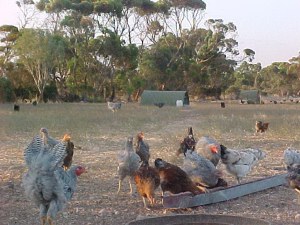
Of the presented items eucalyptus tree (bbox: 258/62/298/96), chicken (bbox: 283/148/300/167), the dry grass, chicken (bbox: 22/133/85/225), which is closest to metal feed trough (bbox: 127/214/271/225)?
chicken (bbox: 22/133/85/225)

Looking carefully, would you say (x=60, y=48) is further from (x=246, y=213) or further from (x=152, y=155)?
(x=246, y=213)

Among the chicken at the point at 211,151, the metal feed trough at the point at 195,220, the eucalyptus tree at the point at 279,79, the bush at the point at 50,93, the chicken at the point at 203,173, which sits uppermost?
the eucalyptus tree at the point at 279,79

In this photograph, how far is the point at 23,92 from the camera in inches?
2069

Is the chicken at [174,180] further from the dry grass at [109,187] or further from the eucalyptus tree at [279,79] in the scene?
the eucalyptus tree at [279,79]

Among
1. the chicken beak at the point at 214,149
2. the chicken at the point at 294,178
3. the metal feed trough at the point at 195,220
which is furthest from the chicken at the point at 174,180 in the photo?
the metal feed trough at the point at 195,220

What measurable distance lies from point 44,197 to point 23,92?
48851 mm

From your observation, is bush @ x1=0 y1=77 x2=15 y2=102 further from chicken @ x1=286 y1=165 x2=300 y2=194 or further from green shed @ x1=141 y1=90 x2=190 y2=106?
chicken @ x1=286 y1=165 x2=300 y2=194

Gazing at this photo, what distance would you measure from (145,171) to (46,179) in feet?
6.26

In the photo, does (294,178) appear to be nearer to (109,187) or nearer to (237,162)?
(237,162)

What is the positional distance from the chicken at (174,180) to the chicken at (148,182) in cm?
10

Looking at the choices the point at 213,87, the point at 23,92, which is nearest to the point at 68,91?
the point at 23,92

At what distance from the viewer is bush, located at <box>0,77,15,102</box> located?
47.2 meters

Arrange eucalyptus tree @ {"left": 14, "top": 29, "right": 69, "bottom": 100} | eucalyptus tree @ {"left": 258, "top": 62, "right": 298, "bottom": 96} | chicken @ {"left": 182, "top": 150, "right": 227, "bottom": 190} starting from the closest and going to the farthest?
chicken @ {"left": 182, "top": 150, "right": 227, "bottom": 190} → eucalyptus tree @ {"left": 14, "top": 29, "right": 69, "bottom": 100} → eucalyptus tree @ {"left": 258, "top": 62, "right": 298, "bottom": 96}

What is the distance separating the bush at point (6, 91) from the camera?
47219mm
